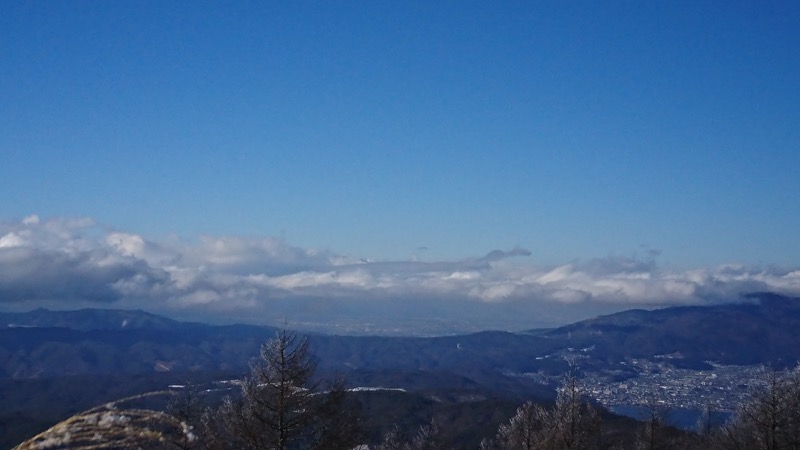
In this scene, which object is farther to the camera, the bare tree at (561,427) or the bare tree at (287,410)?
the bare tree at (561,427)

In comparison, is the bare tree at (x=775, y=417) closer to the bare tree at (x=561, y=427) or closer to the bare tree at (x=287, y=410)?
the bare tree at (x=561, y=427)

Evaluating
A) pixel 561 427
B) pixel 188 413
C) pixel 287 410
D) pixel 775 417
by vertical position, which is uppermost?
pixel 287 410

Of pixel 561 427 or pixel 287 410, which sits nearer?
pixel 287 410

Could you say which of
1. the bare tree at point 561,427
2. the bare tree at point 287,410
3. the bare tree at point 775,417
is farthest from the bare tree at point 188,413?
the bare tree at point 775,417

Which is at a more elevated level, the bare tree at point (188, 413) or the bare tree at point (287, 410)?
the bare tree at point (287, 410)

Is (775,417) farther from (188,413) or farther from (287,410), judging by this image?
(188,413)

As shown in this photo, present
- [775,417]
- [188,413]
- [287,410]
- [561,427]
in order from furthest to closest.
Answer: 1. [561,427]
2. [775,417]
3. [188,413]
4. [287,410]

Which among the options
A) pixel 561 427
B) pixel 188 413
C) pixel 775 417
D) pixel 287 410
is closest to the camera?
pixel 287 410

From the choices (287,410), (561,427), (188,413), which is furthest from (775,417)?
(188,413)

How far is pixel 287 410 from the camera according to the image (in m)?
29.8

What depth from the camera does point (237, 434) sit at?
29.4 m

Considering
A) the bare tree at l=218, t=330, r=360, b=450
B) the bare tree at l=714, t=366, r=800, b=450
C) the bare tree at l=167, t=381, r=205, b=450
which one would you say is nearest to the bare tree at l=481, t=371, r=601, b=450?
the bare tree at l=714, t=366, r=800, b=450

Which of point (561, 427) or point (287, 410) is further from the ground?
point (287, 410)

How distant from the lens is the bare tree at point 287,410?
2941 cm
